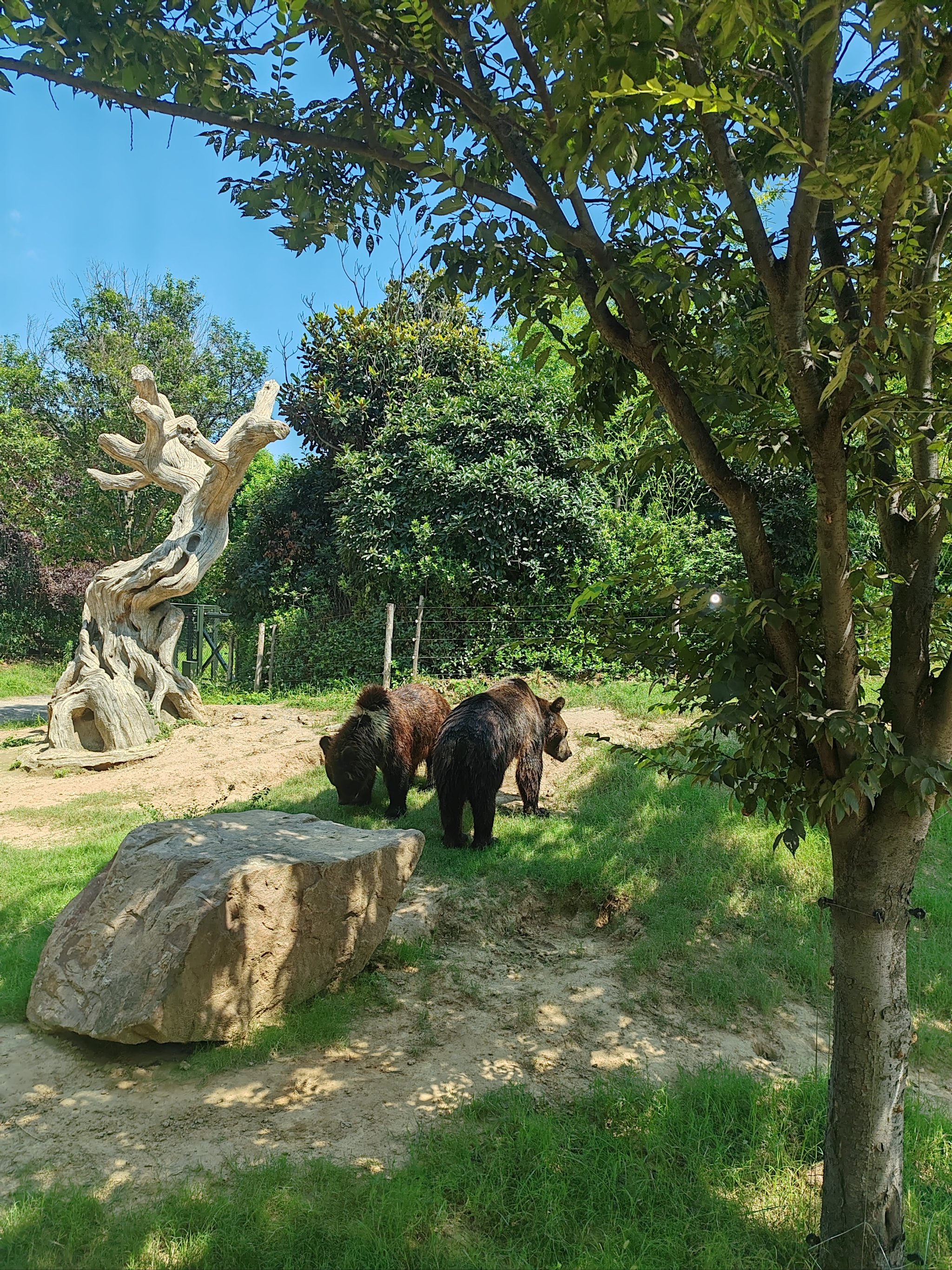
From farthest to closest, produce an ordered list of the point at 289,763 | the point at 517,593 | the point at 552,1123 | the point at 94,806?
the point at 517,593 < the point at 289,763 < the point at 94,806 < the point at 552,1123

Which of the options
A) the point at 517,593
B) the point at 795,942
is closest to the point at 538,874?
the point at 795,942

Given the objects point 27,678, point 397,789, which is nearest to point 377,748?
point 397,789

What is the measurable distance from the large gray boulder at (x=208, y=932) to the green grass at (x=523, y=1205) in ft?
3.58

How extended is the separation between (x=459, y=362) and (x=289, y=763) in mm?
11009

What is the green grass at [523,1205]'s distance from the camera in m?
2.96

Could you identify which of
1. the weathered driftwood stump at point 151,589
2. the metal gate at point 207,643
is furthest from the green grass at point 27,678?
the weathered driftwood stump at point 151,589

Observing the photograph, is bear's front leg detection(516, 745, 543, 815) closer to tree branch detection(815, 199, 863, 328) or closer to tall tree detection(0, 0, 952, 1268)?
tall tree detection(0, 0, 952, 1268)

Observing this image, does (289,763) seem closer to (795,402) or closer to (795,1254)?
(795,1254)

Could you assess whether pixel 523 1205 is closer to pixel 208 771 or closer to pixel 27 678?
pixel 208 771

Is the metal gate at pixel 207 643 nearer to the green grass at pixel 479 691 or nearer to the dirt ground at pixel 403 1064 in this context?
the green grass at pixel 479 691

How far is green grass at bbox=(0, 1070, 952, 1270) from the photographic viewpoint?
2957mm

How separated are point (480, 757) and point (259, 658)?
1052 cm

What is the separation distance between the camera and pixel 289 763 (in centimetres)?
975

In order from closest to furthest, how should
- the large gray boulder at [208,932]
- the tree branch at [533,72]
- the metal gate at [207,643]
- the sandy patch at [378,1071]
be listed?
the tree branch at [533,72] → the sandy patch at [378,1071] → the large gray boulder at [208,932] → the metal gate at [207,643]
